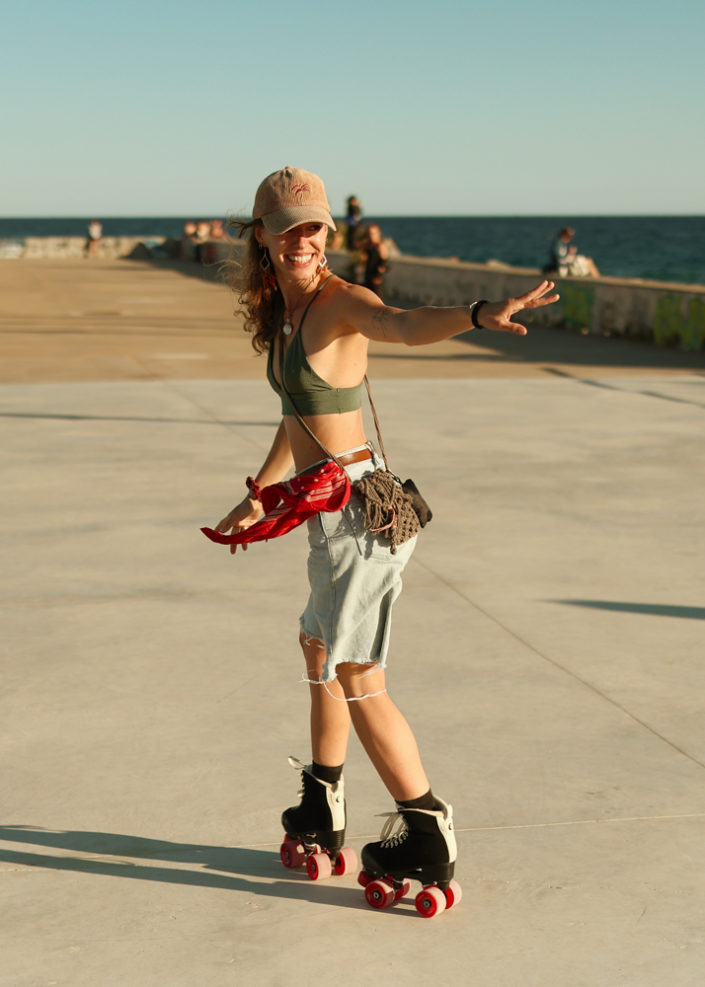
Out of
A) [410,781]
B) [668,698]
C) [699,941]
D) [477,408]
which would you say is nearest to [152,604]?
[668,698]

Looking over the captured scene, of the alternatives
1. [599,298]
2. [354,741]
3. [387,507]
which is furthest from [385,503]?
[599,298]

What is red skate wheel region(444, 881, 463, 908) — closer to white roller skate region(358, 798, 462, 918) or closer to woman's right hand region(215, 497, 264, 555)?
white roller skate region(358, 798, 462, 918)

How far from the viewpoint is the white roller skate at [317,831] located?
137 inches

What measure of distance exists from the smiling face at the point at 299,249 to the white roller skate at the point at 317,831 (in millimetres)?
1346

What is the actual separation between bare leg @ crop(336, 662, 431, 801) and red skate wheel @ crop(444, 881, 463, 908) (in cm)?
25

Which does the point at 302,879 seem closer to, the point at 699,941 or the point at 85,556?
the point at 699,941

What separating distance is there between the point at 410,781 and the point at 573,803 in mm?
801

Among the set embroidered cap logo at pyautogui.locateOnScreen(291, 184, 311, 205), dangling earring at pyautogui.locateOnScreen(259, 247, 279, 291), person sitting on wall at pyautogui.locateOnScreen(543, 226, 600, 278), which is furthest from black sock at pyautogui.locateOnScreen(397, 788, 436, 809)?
person sitting on wall at pyautogui.locateOnScreen(543, 226, 600, 278)

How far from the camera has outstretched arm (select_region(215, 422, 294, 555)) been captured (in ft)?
11.7

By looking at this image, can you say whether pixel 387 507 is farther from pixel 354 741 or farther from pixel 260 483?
pixel 354 741

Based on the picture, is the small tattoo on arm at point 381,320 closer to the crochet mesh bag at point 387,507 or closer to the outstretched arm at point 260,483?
the crochet mesh bag at point 387,507

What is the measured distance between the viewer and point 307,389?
327 centimetres

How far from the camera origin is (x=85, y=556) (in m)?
6.80

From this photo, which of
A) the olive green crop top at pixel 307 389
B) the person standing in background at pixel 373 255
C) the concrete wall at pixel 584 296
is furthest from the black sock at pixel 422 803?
the person standing in background at pixel 373 255
